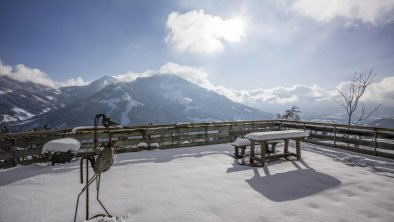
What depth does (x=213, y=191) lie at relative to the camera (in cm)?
567

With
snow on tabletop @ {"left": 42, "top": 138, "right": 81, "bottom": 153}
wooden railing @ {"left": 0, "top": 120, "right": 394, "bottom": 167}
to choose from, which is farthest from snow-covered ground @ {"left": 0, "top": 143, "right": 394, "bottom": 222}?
wooden railing @ {"left": 0, "top": 120, "right": 394, "bottom": 167}

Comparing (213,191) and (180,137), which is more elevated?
(180,137)

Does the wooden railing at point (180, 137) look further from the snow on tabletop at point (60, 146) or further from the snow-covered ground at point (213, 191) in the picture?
the snow on tabletop at point (60, 146)

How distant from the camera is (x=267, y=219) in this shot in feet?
14.1

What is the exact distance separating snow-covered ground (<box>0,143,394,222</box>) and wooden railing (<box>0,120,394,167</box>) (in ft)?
3.06

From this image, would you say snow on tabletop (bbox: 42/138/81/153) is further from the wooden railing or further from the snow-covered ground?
the wooden railing

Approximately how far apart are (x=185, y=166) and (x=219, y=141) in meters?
5.51

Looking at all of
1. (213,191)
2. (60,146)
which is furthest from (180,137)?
(213,191)

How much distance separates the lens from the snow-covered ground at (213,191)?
4535 millimetres

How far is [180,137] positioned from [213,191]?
266 inches

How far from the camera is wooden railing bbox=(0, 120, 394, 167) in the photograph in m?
8.81

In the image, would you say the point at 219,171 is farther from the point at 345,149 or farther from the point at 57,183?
the point at 345,149

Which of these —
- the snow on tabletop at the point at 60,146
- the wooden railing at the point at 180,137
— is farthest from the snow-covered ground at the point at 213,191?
the wooden railing at the point at 180,137

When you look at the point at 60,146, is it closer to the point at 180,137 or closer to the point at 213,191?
the point at 180,137
